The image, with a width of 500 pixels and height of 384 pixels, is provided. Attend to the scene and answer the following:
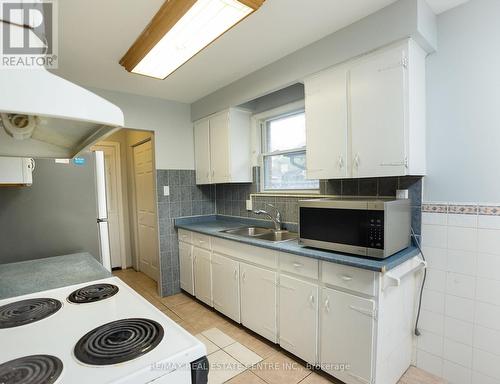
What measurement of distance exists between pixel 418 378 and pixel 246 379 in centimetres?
117

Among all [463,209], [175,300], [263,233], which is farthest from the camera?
[175,300]

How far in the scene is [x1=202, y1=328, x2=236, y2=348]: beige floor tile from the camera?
2.24 m

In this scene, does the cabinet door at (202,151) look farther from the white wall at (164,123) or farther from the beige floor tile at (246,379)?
the beige floor tile at (246,379)

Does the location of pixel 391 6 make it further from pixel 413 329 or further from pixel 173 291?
pixel 173 291

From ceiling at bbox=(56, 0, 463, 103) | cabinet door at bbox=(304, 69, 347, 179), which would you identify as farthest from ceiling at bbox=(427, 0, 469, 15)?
cabinet door at bbox=(304, 69, 347, 179)

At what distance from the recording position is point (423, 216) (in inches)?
70.9

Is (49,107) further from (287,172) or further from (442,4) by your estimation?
(287,172)

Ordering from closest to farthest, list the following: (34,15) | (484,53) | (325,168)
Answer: (34,15) < (484,53) < (325,168)

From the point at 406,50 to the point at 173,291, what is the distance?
11.0ft

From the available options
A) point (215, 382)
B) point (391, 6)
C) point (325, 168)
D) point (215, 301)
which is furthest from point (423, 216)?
point (215, 301)

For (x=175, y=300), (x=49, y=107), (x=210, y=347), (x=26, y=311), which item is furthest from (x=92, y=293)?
(x=175, y=300)

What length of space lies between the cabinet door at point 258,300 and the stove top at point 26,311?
55.0 inches

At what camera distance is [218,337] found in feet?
7.65

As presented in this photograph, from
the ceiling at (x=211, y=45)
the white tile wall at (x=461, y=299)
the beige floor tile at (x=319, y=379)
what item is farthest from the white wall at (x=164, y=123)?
the white tile wall at (x=461, y=299)
